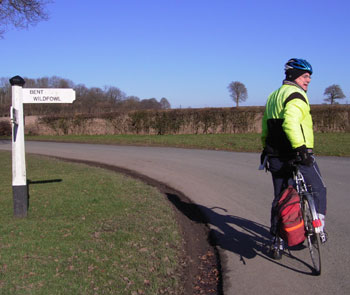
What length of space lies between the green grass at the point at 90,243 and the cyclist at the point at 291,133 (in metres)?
1.54

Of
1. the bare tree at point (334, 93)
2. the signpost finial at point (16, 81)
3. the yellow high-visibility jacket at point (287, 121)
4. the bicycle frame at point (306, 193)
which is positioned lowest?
the bicycle frame at point (306, 193)

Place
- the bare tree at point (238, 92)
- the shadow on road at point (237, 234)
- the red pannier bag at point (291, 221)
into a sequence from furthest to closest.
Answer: the bare tree at point (238, 92), the shadow on road at point (237, 234), the red pannier bag at point (291, 221)

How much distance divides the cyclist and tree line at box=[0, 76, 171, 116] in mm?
23597

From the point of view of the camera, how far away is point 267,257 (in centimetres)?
444

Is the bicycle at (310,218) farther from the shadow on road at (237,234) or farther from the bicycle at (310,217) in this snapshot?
the shadow on road at (237,234)

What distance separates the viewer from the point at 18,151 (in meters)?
5.96

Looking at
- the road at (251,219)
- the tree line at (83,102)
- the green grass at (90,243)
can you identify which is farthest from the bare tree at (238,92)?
the green grass at (90,243)

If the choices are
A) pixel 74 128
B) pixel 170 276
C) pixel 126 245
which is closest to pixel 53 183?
pixel 126 245

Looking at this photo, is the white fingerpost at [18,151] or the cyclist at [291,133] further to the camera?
the white fingerpost at [18,151]

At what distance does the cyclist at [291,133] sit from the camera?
12.4 feet

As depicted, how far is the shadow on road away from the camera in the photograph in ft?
14.7

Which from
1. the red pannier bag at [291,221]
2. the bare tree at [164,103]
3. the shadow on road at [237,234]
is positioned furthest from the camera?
the bare tree at [164,103]

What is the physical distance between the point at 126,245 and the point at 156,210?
180 centimetres

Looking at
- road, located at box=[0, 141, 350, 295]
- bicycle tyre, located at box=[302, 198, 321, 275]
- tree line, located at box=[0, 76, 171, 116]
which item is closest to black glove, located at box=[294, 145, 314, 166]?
bicycle tyre, located at box=[302, 198, 321, 275]
